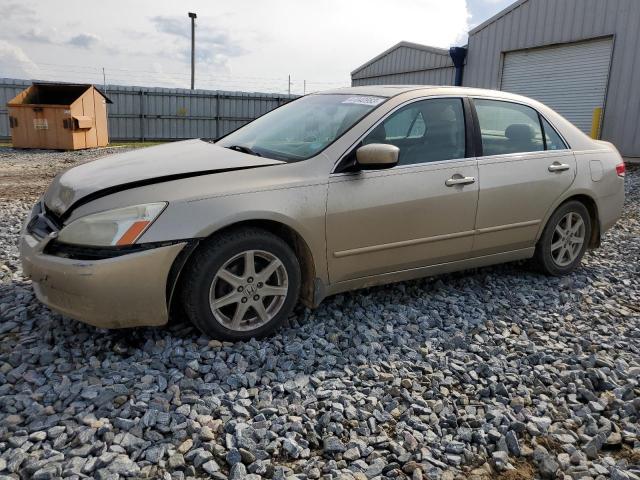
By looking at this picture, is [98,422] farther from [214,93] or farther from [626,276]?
[214,93]

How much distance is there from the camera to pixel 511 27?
49.6 ft

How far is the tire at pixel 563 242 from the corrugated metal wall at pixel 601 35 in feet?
29.9

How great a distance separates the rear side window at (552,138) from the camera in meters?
4.59

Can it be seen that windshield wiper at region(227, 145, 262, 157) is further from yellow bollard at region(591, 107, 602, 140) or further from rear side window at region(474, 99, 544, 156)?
yellow bollard at region(591, 107, 602, 140)

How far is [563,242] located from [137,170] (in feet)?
11.8

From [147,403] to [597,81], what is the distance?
1361cm

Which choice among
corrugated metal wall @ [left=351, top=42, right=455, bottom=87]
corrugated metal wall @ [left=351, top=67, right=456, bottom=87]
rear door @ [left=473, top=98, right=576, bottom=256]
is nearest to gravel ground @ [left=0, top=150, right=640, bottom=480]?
rear door @ [left=473, top=98, right=576, bottom=256]

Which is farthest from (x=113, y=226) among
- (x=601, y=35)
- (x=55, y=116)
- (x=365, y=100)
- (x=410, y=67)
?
(x=410, y=67)

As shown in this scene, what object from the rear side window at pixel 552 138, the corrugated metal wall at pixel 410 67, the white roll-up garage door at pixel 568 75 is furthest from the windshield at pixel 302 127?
the corrugated metal wall at pixel 410 67

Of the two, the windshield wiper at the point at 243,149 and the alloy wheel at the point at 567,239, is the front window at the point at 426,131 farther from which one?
the alloy wheel at the point at 567,239

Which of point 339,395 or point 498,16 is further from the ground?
point 498,16

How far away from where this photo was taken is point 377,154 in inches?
134

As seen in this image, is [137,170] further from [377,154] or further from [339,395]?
[339,395]

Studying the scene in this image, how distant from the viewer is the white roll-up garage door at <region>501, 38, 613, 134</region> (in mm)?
13047
